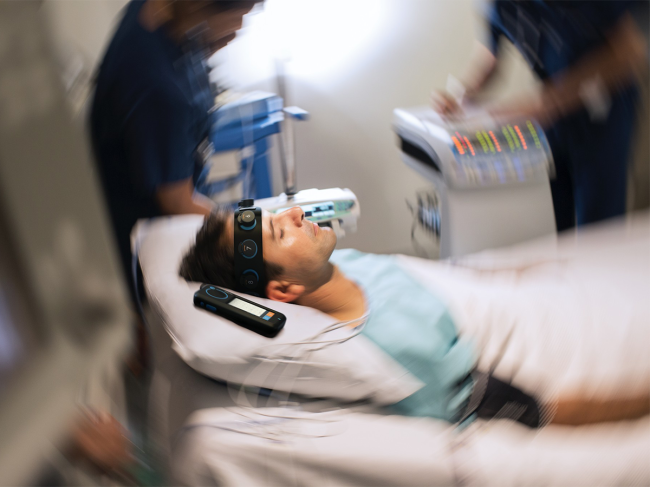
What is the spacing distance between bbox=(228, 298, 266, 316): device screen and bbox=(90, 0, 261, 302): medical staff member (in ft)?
0.94

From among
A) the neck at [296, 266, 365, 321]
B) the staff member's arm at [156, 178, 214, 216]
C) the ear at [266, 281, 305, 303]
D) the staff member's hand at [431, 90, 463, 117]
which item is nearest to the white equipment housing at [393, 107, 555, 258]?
the staff member's hand at [431, 90, 463, 117]

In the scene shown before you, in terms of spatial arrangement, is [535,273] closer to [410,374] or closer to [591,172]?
[591,172]

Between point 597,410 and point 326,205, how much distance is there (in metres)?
0.68

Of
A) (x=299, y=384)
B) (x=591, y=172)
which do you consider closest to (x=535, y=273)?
(x=591, y=172)

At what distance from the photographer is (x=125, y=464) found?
30.3 inches

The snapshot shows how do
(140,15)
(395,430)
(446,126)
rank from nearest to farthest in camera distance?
1. (395,430)
2. (140,15)
3. (446,126)

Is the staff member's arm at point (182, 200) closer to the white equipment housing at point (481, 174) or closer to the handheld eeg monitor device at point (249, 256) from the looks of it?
the handheld eeg monitor device at point (249, 256)

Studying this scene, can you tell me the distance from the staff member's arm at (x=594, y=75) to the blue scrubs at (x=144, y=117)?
766mm

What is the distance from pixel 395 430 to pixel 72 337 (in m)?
0.78

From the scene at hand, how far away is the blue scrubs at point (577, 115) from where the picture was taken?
0.98 m

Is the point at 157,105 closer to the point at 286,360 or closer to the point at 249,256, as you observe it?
the point at 249,256

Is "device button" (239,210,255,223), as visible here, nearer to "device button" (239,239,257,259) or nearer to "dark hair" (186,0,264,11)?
"device button" (239,239,257,259)

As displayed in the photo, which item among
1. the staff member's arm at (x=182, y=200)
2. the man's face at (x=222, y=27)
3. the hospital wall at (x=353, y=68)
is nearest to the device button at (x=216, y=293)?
the staff member's arm at (x=182, y=200)

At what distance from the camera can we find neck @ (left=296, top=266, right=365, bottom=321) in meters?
0.91
